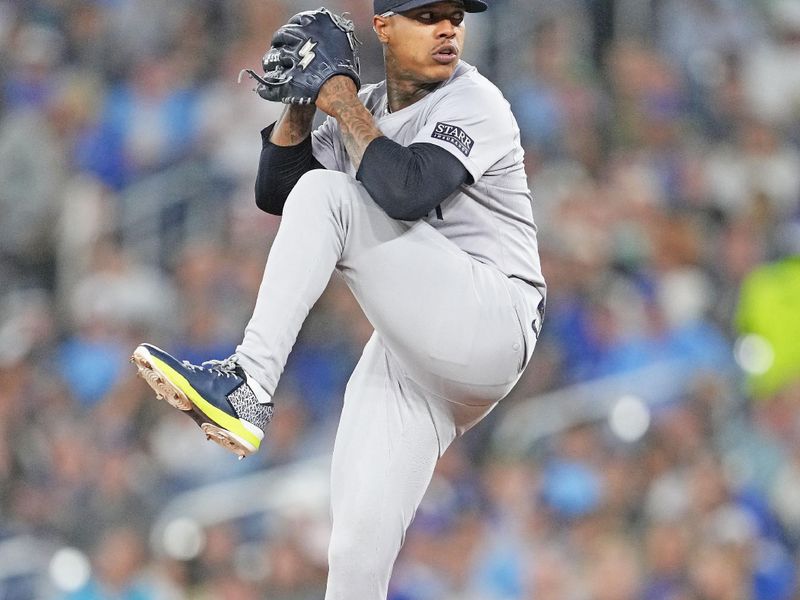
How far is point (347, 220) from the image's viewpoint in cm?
296

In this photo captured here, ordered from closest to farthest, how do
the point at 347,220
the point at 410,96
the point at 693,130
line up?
the point at 347,220 < the point at 410,96 < the point at 693,130

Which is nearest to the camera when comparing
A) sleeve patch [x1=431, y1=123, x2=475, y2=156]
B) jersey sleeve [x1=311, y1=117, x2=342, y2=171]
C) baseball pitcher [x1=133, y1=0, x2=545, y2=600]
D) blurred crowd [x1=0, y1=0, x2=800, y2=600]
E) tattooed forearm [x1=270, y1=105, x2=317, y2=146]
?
baseball pitcher [x1=133, y1=0, x2=545, y2=600]

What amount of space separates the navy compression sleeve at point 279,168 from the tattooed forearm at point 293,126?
0.5 inches

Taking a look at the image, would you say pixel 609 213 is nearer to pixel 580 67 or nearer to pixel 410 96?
pixel 580 67

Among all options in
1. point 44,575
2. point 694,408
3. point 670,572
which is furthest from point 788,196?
point 44,575

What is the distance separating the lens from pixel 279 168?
3.25m

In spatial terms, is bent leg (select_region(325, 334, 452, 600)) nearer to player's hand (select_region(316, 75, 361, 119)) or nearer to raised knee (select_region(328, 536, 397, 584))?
raised knee (select_region(328, 536, 397, 584))

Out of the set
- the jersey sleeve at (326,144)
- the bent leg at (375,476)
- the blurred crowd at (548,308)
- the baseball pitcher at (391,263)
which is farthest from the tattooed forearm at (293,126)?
the blurred crowd at (548,308)

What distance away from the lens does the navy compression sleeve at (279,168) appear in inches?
128

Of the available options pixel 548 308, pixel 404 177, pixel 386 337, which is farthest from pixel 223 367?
pixel 548 308

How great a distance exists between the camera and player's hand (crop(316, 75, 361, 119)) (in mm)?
2990

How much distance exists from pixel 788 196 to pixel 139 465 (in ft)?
11.1

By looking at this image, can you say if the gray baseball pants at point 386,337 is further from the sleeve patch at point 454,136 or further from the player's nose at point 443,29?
the player's nose at point 443,29

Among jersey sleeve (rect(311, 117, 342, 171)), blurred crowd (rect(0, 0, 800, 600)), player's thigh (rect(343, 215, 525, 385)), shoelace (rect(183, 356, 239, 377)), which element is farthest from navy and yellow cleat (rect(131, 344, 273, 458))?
blurred crowd (rect(0, 0, 800, 600))
